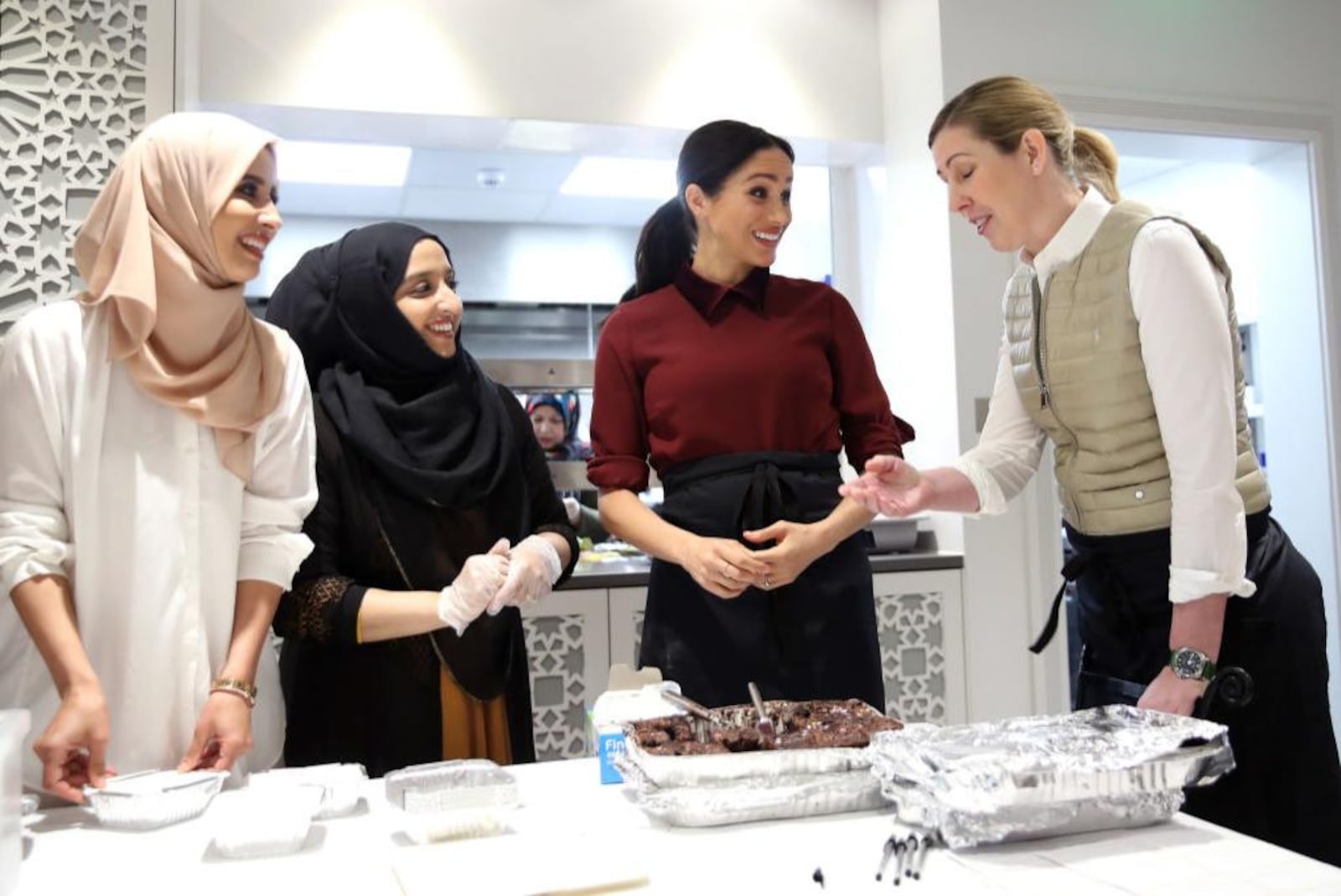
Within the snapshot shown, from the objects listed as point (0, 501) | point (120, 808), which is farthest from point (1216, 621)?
point (0, 501)

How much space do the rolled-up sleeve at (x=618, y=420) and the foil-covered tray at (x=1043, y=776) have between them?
2.68 ft

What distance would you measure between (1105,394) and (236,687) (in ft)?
4.02

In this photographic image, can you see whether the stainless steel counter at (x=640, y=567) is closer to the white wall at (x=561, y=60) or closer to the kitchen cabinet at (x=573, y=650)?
the kitchen cabinet at (x=573, y=650)

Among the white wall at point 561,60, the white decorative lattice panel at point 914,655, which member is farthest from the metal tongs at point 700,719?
the white wall at point 561,60

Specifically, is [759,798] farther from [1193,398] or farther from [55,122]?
[55,122]

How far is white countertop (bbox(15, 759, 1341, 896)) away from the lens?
863mm

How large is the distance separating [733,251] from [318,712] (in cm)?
102

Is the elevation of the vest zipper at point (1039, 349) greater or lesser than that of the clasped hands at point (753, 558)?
greater

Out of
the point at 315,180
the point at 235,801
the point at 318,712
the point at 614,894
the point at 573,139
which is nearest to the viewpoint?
the point at 614,894

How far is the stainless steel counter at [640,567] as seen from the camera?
2.64 m

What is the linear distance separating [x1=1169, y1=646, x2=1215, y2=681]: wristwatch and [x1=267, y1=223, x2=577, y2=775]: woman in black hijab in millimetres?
902

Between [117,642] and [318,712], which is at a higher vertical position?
[117,642]

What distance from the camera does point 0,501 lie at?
51.1 inches

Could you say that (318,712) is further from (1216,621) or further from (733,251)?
(1216,621)
